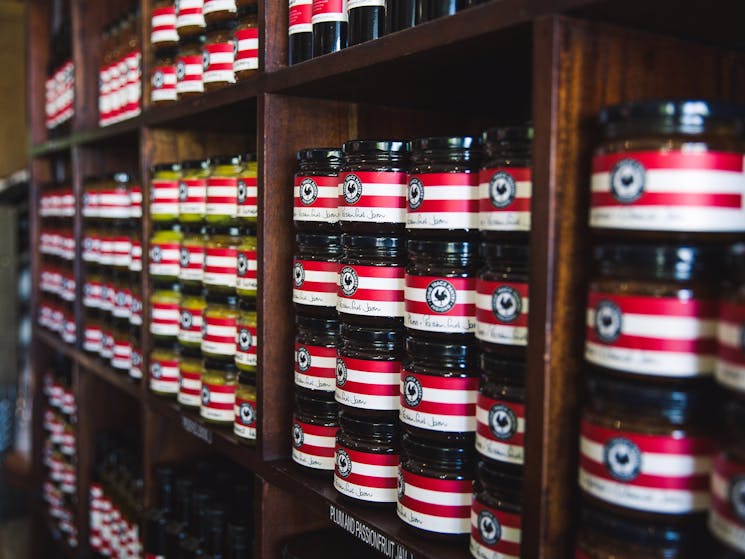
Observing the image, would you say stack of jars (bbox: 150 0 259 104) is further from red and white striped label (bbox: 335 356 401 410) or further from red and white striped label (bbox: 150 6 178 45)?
red and white striped label (bbox: 335 356 401 410)

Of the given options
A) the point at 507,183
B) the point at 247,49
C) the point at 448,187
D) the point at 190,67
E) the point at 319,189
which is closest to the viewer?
the point at 507,183

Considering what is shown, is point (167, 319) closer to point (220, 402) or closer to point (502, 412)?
point (220, 402)

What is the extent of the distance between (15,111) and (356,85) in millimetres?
4506

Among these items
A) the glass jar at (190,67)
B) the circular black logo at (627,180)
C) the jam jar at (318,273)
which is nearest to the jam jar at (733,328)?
the circular black logo at (627,180)

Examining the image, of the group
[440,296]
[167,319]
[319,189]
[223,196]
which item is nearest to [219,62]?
[223,196]

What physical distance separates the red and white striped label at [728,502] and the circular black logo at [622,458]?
3.0 inches

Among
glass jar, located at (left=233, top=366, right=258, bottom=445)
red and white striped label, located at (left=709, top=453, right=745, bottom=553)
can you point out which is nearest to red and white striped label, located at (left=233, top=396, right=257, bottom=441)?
glass jar, located at (left=233, top=366, right=258, bottom=445)

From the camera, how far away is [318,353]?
1273 mm

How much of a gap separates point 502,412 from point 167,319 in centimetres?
115

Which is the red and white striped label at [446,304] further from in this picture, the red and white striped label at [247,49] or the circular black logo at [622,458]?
the red and white striped label at [247,49]

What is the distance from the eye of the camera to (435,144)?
1004 mm

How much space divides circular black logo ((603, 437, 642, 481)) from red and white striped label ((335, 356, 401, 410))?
441mm

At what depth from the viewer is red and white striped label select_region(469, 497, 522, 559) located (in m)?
0.86

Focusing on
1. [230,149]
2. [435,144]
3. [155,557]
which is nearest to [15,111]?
[230,149]
